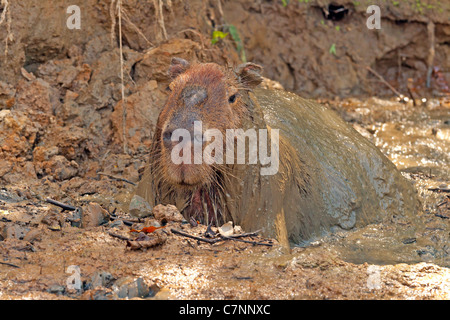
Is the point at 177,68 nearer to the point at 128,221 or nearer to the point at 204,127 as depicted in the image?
the point at 204,127

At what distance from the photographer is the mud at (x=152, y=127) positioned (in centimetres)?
355

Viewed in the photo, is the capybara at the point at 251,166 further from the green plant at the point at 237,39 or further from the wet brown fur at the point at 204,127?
the green plant at the point at 237,39

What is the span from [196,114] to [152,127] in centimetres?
255

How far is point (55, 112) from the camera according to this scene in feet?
21.1

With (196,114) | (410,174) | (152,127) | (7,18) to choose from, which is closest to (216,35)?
(152,127)

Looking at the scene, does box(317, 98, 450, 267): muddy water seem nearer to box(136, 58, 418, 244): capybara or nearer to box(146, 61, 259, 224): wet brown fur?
box(136, 58, 418, 244): capybara

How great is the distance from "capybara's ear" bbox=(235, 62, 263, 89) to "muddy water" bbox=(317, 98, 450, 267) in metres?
1.49

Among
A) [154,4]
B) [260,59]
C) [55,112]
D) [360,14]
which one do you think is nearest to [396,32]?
[360,14]

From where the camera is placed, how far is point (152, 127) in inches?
261

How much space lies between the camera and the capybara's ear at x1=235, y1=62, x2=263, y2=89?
15.3ft

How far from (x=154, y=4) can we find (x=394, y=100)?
15.4ft

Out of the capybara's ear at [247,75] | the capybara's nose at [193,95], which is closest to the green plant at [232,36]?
the capybara's ear at [247,75]

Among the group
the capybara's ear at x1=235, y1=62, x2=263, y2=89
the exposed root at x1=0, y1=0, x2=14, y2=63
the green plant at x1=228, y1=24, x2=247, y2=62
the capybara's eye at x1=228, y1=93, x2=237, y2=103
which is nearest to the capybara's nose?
the capybara's eye at x1=228, y1=93, x2=237, y2=103

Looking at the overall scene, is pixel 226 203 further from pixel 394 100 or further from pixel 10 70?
pixel 394 100
